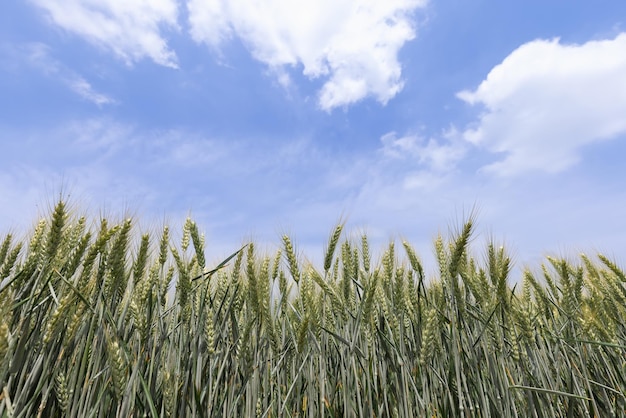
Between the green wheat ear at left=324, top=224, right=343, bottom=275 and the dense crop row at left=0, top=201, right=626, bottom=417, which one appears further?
the green wheat ear at left=324, top=224, right=343, bottom=275

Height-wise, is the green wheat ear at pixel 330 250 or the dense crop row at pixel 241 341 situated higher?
the green wheat ear at pixel 330 250

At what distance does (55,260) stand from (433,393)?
156 centimetres

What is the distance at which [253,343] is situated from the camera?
163 centimetres

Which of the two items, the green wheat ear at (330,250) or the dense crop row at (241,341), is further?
the green wheat ear at (330,250)

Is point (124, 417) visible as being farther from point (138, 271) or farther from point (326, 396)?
point (326, 396)

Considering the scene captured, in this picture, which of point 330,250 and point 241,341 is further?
point 330,250

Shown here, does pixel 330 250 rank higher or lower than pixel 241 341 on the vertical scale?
higher

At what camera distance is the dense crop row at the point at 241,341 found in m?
1.23

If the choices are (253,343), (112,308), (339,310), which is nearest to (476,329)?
(339,310)

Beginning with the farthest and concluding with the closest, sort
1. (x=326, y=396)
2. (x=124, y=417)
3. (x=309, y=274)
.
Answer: (x=309, y=274) → (x=326, y=396) → (x=124, y=417)

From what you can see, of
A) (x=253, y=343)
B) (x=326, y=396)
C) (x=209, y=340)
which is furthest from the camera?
(x=326, y=396)

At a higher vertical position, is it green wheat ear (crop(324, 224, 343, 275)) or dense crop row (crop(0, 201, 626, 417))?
green wheat ear (crop(324, 224, 343, 275))

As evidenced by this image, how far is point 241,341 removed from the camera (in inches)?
55.7

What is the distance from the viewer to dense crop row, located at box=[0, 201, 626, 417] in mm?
1234
